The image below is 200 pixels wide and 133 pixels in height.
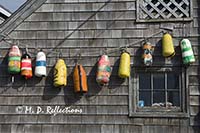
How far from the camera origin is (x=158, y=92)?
285 inches

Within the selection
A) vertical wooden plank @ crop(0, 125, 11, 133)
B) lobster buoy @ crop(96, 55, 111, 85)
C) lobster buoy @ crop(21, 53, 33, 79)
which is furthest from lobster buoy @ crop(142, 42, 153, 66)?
vertical wooden plank @ crop(0, 125, 11, 133)

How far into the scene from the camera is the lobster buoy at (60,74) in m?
→ 7.13

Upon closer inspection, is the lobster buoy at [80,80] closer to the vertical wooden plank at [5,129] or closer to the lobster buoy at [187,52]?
the vertical wooden plank at [5,129]

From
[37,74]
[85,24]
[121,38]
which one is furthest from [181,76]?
[37,74]

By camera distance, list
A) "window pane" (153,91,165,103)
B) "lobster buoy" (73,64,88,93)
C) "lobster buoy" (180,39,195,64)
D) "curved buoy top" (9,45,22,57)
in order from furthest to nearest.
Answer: "curved buoy top" (9,45,22,57)
"window pane" (153,91,165,103)
"lobster buoy" (73,64,88,93)
"lobster buoy" (180,39,195,64)

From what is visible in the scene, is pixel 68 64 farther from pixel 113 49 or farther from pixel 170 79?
pixel 170 79

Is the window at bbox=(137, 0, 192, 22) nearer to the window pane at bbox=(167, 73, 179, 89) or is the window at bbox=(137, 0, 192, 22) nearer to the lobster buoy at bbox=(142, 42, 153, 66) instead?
the lobster buoy at bbox=(142, 42, 153, 66)

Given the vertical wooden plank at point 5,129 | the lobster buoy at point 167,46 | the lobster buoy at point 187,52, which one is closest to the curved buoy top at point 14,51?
the vertical wooden plank at point 5,129

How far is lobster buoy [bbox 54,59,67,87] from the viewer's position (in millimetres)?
7129

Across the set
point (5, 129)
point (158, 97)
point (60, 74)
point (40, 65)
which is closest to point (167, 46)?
point (158, 97)

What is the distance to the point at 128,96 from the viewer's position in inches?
282

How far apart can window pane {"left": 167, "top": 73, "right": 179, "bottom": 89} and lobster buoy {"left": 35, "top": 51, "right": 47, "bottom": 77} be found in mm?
2288

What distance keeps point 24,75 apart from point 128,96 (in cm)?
196

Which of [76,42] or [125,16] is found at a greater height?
[125,16]
